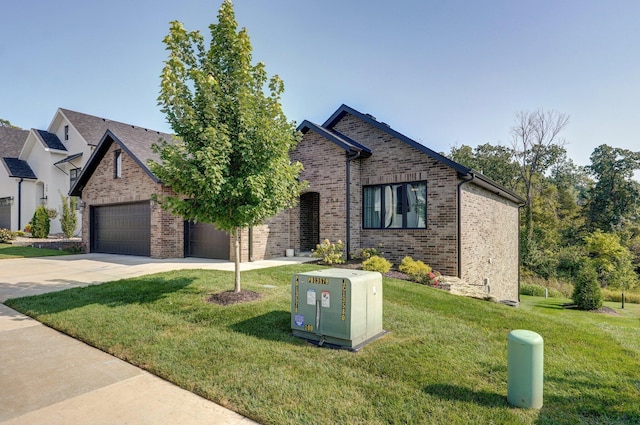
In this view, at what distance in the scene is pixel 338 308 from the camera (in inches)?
182

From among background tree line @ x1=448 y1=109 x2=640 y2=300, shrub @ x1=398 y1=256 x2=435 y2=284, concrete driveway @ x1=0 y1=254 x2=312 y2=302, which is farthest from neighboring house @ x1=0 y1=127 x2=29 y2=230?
background tree line @ x1=448 y1=109 x2=640 y2=300

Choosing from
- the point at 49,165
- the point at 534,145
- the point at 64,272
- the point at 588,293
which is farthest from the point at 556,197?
the point at 49,165

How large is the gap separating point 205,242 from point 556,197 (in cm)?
3865

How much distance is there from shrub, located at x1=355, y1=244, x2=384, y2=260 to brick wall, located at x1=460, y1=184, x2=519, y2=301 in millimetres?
2799

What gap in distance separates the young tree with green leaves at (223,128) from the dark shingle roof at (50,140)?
2329 centimetres

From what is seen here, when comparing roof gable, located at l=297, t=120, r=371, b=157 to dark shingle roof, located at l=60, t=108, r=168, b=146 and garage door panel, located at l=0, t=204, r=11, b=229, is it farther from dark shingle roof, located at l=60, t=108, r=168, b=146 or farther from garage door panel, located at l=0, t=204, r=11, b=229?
garage door panel, located at l=0, t=204, r=11, b=229

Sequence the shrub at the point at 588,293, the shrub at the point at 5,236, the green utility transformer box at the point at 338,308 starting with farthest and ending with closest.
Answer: the shrub at the point at 5,236, the shrub at the point at 588,293, the green utility transformer box at the point at 338,308

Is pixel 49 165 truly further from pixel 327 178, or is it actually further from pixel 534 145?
A: pixel 534 145

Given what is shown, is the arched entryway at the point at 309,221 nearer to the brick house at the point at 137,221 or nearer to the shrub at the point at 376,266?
the brick house at the point at 137,221

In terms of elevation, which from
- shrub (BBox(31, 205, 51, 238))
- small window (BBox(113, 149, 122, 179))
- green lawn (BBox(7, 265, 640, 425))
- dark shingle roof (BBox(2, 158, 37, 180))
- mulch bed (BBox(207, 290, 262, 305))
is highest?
dark shingle roof (BBox(2, 158, 37, 180))

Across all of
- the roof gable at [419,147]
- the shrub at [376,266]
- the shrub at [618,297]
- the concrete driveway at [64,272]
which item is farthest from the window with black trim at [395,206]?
the shrub at [618,297]

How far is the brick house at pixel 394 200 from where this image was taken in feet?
36.7

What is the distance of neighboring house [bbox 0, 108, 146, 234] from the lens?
23.5 m

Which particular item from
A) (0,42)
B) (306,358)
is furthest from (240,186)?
(0,42)
